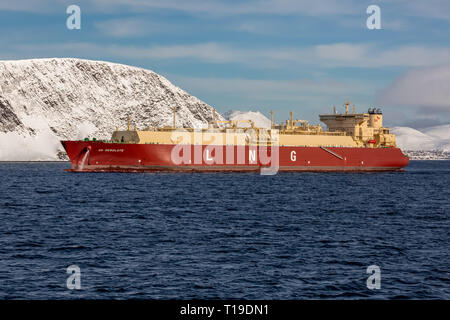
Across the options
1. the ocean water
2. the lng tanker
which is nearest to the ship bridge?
the lng tanker

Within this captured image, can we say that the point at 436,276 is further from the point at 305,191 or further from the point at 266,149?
the point at 266,149

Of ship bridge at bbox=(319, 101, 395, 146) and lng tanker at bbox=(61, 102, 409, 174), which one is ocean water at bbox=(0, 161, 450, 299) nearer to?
lng tanker at bbox=(61, 102, 409, 174)

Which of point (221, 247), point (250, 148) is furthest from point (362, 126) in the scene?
point (221, 247)

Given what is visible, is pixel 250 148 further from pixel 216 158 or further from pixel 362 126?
pixel 362 126
